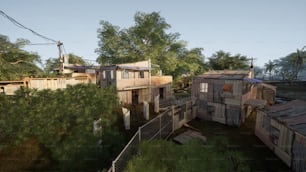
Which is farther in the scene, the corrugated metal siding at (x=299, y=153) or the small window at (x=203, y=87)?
the small window at (x=203, y=87)

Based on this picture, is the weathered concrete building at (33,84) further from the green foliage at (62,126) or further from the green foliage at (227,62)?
the green foliage at (227,62)

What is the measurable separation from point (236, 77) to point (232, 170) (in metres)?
13.1

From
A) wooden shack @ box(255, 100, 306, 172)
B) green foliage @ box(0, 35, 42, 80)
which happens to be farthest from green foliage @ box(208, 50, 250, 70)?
green foliage @ box(0, 35, 42, 80)

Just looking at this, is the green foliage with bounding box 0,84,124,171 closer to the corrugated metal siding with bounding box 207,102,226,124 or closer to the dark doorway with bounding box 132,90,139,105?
the corrugated metal siding with bounding box 207,102,226,124

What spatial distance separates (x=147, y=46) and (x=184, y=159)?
26593mm

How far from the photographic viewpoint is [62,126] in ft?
23.6

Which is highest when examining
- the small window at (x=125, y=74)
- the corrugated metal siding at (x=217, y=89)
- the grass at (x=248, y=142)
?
the small window at (x=125, y=74)

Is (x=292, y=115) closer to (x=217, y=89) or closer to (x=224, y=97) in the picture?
(x=224, y=97)

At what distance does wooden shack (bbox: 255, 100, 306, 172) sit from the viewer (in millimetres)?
8633

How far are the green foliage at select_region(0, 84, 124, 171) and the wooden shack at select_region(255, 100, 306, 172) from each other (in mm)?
9192

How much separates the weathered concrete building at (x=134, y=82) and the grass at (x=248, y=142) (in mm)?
7329

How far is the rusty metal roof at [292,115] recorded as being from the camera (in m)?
9.15

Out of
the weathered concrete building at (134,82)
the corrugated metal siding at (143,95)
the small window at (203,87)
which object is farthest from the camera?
the corrugated metal siding at (143,95)

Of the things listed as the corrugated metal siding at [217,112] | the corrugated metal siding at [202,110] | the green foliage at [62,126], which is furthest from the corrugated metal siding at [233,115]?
the green foliage at [62,126]
